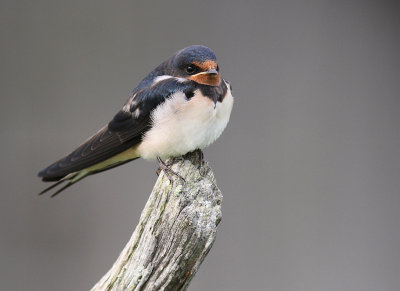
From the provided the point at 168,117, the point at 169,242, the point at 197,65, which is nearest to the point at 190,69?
the point at 197,65

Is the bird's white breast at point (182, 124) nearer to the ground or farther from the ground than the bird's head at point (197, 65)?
nearer to the ground

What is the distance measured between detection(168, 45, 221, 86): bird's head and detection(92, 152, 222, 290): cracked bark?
47 cm

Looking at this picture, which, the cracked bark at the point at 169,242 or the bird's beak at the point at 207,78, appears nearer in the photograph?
the cracked bark at the point at 169,242

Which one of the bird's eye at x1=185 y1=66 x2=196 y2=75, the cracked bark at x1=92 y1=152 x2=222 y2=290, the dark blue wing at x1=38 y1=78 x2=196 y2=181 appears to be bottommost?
the cracked bark at x1=92 y1=152 x2=222 y2=290

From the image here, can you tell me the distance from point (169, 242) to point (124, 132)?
0.65m

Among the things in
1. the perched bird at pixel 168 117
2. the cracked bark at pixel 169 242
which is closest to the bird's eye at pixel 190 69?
the perched bird at pixel 168 117

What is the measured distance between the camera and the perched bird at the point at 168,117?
1.88 meters

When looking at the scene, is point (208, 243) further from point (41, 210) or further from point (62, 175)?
point (41, 210)

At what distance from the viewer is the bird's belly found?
1.87m

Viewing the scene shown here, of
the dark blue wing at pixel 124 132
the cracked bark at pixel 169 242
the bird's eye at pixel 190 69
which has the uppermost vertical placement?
the bird's eye at pixel 190 69

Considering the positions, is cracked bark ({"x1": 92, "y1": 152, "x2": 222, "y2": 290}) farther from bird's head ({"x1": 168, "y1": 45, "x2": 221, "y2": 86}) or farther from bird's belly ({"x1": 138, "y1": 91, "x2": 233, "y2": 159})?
bird's head ({"x1": 168, "y1": 45, "x2": 221, "y2": 86})

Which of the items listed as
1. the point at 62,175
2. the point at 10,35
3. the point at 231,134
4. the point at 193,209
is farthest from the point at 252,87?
the point at 193,209

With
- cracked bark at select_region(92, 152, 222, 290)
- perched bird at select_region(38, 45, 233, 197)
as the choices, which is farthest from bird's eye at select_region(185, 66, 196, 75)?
cracked bark at select_region(92, 152, 222, 290)

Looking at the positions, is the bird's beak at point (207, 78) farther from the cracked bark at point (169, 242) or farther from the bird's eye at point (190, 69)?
the cracked bark at point (169, 242)
